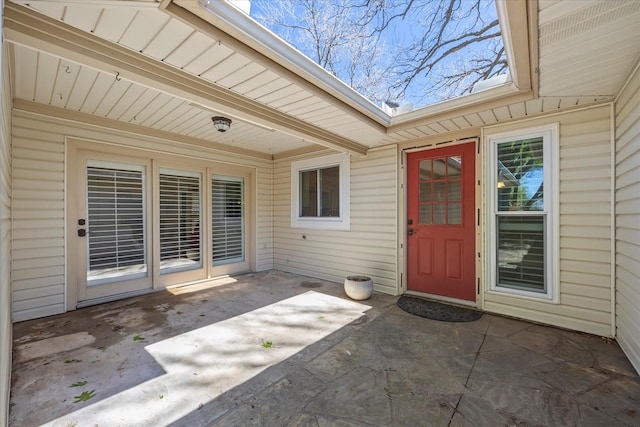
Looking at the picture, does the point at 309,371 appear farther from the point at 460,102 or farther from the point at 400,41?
the point at 400,41

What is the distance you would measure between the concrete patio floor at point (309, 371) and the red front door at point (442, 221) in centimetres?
71

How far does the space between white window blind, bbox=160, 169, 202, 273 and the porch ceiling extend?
1.00m

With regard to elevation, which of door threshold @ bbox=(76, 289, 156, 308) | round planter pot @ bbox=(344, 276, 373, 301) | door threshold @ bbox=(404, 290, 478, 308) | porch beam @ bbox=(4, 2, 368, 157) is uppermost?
porch beam @ bbox=(4, 2, 368, 157)

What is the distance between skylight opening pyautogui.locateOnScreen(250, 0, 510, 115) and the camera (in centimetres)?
582

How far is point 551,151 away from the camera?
10.5 feet

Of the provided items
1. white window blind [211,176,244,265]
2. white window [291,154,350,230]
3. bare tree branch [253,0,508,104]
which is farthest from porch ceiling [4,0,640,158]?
bare tree branch [253,0,508,104]

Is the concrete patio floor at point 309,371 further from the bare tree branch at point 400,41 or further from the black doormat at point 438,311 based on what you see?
the bare tree branch at point 400,41

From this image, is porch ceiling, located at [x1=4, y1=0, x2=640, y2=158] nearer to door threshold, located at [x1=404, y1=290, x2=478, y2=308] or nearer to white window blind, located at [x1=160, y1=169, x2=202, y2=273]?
white window blind, located at [x1=160, y1=169, x2=202, y2=273]

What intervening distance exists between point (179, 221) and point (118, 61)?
3207 mm

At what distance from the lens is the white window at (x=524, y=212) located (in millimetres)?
3223

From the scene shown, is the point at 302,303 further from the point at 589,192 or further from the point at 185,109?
the point at 589,192

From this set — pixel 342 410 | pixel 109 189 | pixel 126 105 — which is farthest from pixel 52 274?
pixel 342 410

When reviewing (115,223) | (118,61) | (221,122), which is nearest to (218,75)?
(118,61)

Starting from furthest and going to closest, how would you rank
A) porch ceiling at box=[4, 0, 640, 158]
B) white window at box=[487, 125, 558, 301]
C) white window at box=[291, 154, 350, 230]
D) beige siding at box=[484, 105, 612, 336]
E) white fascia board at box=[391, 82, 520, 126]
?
1. white window at box=[291, 154, 350, 230]
2. white window at box=[487, 125, 558, 301]
3. beige siding at box=[484, 105, 612, 336]
4. white fascia board at box=[391, 82, 520, 126]
5. porch ceiling at box=[4, 0, 640, 158]
